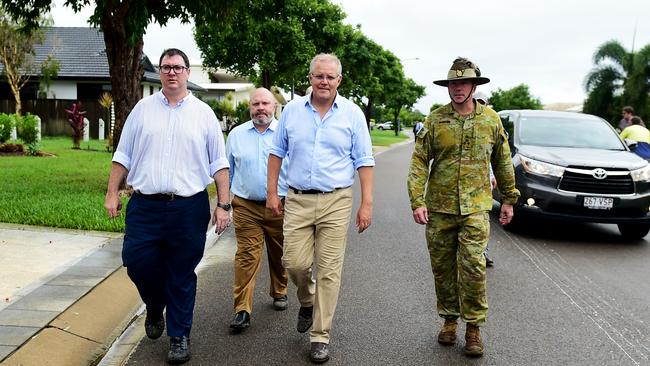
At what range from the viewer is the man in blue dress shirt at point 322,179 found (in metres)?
4.58

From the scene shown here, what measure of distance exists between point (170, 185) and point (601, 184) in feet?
21.2

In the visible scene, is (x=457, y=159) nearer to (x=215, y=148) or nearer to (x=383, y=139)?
(x=215, y=148)

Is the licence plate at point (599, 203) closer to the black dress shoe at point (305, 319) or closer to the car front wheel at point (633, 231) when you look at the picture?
the car front wheel at point (633, 231)

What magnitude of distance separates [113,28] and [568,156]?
7.95 metres

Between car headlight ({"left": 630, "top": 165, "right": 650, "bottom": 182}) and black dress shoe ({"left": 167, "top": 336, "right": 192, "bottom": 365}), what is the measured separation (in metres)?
6.71

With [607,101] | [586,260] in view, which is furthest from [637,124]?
[607,101]

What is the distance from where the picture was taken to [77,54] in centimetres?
3938

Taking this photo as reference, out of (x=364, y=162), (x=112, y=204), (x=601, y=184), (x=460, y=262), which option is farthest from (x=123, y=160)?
(x=601, y=184)

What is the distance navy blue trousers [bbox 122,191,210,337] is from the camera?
4414 mm

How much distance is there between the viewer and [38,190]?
473 inches

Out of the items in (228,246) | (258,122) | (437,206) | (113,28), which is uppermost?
(113,28)

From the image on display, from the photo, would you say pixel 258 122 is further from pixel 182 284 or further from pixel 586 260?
pixel 586 260

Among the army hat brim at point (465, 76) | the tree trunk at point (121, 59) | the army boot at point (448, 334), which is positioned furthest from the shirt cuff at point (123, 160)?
the tree trunk at point (121, 59)

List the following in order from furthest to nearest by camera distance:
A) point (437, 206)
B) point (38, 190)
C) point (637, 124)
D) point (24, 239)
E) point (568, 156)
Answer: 1. point (637, 124)
2. point (38, 190)
3. point (568, 156)
4. point (24, 239)
5. point (437, 206)
